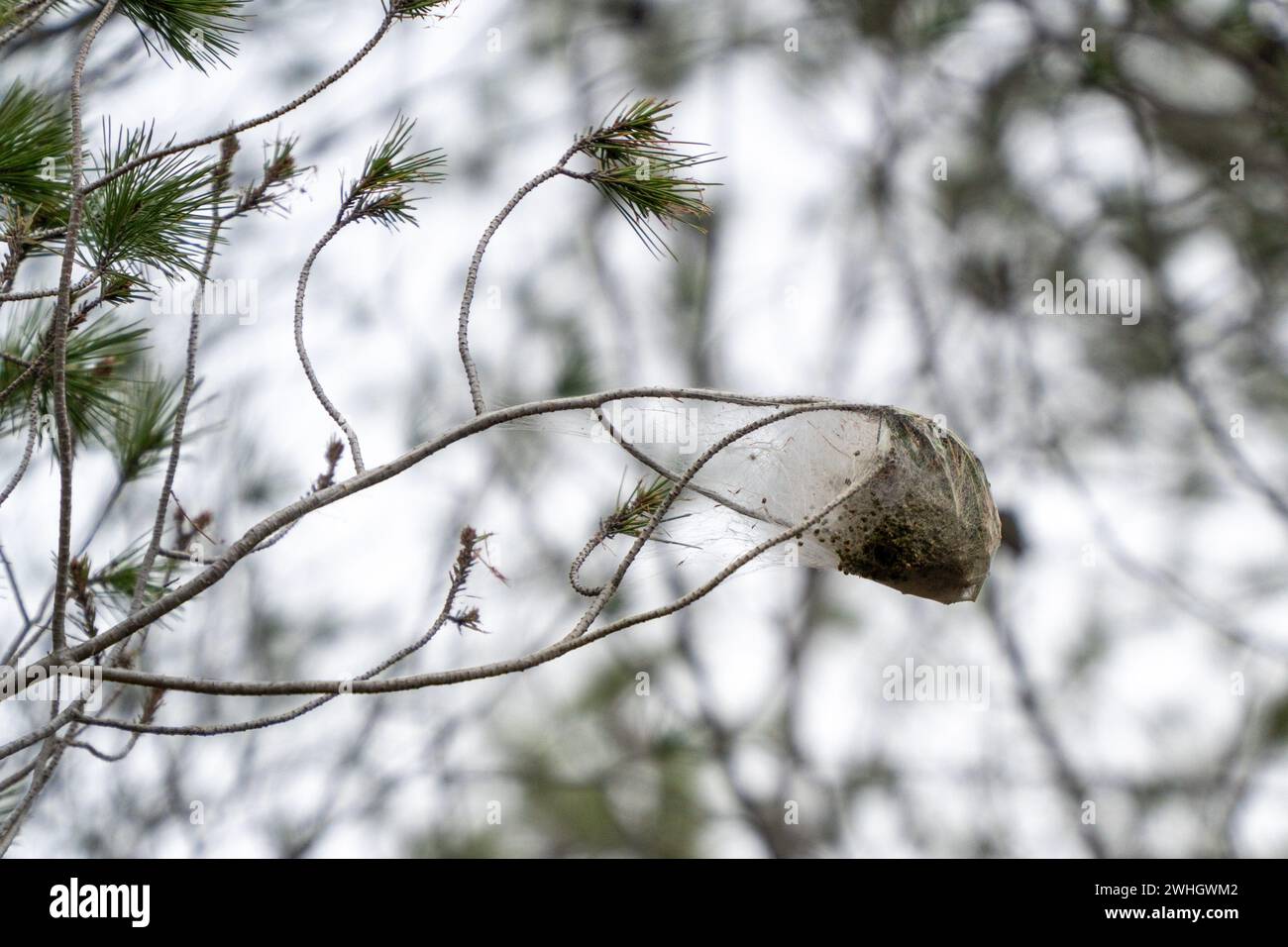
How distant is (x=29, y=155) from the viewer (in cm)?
165

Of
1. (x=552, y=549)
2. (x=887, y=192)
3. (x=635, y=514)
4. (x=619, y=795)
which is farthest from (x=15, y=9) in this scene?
(x=887, y=192)

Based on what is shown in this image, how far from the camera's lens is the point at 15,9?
150 cm

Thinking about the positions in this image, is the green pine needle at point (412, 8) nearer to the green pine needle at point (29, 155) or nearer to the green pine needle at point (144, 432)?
the green pine needle at point (29, 155)

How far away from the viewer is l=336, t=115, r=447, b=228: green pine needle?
163 centimetres

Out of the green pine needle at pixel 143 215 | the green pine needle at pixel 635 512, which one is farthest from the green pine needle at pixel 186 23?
the green pine needle at pixel 635 512

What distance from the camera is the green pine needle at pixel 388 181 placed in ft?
5.34

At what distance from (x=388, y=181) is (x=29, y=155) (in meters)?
0.47

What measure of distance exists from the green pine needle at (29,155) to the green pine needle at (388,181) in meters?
0.38

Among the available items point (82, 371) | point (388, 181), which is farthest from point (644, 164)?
point (82, 371)

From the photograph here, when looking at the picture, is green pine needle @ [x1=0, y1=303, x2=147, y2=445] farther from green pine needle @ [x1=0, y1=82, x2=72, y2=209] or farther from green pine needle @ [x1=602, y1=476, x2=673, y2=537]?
green pine needle @ [x1=602, y1=476, x2=673, y2=537]

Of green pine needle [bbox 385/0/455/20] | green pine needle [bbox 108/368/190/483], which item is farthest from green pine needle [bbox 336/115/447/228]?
green pine needle [bbox 108/368/190/483]

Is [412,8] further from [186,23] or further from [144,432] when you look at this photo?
[144,432]

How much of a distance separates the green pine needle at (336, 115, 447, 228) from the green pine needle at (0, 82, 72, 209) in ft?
1.26

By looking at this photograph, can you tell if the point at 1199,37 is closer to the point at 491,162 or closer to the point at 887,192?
the point at 887,192
